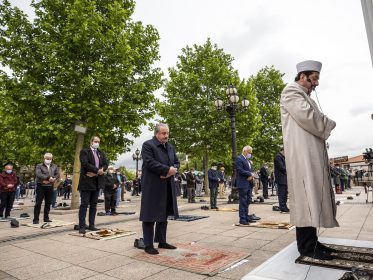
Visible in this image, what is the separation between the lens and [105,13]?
1400 cm

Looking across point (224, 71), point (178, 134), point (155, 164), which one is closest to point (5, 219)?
point (155, 164)

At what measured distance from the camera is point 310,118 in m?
3.40

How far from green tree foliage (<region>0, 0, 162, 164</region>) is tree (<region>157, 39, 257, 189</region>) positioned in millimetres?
8884

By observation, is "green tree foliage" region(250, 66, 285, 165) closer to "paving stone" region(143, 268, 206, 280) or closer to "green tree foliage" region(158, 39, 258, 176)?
"green tree foliage" region(158, 39, 258, 176)

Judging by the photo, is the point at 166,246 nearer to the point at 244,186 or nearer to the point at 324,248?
the point at 324,248

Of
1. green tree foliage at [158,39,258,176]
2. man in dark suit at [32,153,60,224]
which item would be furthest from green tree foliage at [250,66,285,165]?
man in dark suit at [32,153,60,224]

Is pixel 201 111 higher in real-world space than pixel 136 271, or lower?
higher

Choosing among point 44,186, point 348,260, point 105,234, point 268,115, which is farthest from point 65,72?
point 268,115

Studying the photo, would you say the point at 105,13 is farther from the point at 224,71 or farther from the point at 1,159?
the point at 1,159

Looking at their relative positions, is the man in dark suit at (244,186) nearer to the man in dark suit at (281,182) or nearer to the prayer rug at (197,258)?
the man in dark suit at (281,182)

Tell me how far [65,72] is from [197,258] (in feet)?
33.1

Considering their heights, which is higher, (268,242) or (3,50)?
(3,50)

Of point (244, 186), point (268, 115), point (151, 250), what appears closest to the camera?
point (151, 250)

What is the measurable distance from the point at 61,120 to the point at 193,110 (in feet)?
39.5
